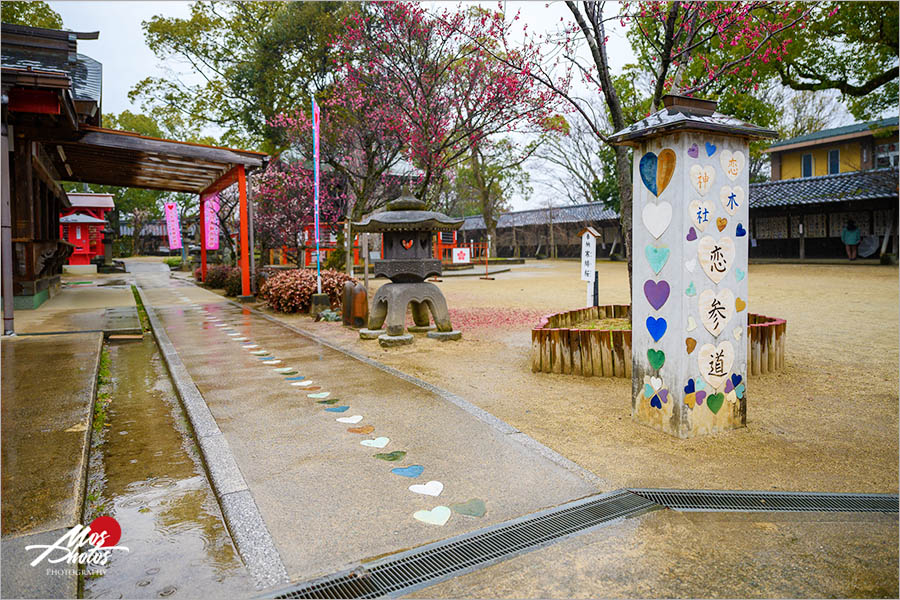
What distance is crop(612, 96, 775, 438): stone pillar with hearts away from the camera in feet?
12.8

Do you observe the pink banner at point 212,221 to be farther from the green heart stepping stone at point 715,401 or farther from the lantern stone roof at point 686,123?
the green heart stepping stone at point 715,401

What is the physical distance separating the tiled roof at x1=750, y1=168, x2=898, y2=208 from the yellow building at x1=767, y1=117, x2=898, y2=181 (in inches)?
95.0

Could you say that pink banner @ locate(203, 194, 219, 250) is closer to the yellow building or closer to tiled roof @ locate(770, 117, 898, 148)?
tiled roof @ locate(770, 117, 898, 148)

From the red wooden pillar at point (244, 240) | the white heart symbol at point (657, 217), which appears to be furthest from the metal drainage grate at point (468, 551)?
the red wooden pillar at point (244, 240)

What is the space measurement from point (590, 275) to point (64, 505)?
667 cm

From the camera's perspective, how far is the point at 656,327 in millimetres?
4137

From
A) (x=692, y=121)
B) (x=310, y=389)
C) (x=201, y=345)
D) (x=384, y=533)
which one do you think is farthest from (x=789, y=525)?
(x=201, y=345)

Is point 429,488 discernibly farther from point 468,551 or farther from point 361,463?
point 468,551

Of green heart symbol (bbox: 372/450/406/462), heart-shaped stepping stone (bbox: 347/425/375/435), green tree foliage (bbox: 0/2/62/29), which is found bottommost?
green heart symbol (bbox: 372/450/406/462)

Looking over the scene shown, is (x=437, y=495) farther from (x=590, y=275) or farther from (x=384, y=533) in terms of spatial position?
(x=590, y=275)

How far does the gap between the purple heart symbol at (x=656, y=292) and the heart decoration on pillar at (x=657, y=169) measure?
2.05ft

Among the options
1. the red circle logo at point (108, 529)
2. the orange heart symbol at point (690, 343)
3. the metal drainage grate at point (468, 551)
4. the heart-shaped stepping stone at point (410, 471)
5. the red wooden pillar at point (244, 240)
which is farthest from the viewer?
the red wooden pillar at point (244, 240)

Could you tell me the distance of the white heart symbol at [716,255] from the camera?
397 centimetres

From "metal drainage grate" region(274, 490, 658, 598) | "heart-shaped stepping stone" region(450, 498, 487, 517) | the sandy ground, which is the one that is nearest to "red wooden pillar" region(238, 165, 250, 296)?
the sandy ground
